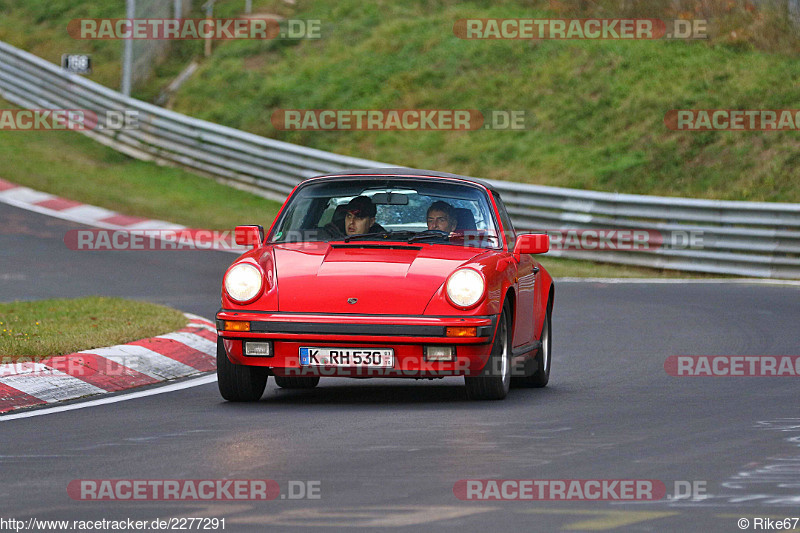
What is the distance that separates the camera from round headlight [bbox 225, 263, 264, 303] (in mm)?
8352

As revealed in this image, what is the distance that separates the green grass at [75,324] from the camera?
388 inches

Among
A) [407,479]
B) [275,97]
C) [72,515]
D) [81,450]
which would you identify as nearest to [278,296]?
[81,450]

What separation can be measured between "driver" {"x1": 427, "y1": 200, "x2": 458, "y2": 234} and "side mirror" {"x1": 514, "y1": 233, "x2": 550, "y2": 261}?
465 mm

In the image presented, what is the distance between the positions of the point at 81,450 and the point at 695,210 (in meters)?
13.9

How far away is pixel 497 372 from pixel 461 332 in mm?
480

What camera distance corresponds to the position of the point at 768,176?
71.6 ft

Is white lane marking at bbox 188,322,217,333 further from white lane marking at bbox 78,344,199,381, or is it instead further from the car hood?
the car hood

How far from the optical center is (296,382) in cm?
956

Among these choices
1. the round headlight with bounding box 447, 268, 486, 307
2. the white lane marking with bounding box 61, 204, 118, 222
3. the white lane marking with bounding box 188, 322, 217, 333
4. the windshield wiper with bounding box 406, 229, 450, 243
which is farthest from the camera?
the white lane marking with bounding box 61, 204, 118, 222

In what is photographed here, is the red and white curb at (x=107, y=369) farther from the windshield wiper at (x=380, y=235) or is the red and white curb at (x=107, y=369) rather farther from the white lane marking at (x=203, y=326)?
the windshield wiper at (x=380, y=235)

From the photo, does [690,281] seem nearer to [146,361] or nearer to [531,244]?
[531,244]

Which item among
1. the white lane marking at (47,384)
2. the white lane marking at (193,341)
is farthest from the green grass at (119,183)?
the white lane marking at (47,384)

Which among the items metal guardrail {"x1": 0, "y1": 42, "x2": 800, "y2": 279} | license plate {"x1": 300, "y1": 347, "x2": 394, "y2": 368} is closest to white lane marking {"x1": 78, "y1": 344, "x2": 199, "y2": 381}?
license plate {"x1": 300, "y1": 347, "x2": 394, "y2": 368}

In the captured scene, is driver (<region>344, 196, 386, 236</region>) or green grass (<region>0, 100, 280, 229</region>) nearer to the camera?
driver (<region>344, 196, 386, 236</region>)
